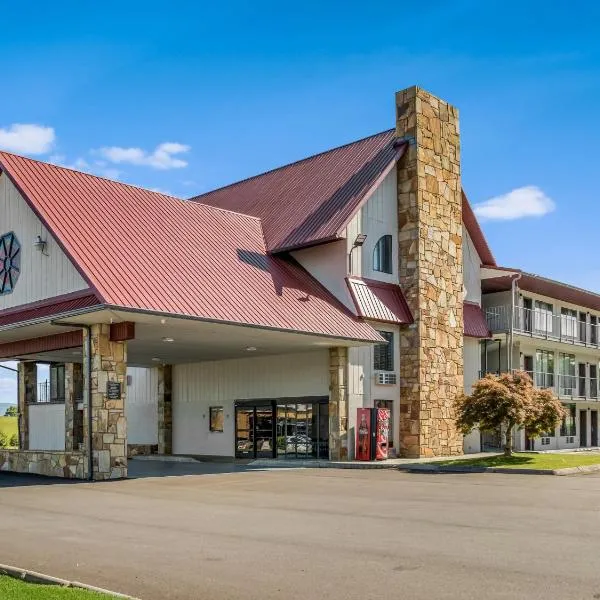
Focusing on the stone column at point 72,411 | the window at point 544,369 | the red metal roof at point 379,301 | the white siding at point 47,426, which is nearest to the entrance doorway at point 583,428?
the window at point 544,369

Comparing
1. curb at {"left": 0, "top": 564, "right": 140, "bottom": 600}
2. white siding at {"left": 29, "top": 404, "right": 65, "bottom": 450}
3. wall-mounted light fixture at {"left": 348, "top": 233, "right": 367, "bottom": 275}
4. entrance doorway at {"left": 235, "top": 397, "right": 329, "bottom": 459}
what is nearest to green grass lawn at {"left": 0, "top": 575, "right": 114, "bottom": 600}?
curb at {"left": 0, "top": 564, "right": 140, "bottom": 600}

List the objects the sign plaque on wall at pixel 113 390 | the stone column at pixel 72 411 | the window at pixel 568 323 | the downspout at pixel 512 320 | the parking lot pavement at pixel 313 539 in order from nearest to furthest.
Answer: the parking lot pavement at pixel 313 539
the sign plaque on wall at pixel 113 390
the stone column at pixel 72 411
the downspout at pixel 512 320
the window at pixel 568 323

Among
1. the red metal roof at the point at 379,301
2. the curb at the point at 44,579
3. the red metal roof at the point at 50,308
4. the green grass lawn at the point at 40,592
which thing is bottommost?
the curb at the point at 44,579

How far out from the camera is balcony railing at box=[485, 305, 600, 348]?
130 ft

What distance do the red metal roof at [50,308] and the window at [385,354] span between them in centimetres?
1254

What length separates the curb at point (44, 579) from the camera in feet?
27.3

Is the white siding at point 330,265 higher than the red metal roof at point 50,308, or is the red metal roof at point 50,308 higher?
the white siding at point 330,265

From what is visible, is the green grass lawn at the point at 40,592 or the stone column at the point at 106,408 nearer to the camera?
the green grass lawn at the point at 40,592

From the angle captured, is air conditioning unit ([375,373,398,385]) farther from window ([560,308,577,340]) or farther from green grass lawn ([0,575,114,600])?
green grass lawn ([0,575,114,600])

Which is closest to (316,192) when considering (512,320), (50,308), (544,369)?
(512,320)

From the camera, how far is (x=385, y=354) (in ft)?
104

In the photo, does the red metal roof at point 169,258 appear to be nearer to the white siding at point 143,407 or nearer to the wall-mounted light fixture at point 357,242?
the wall-mounted light fixture at point 357,242

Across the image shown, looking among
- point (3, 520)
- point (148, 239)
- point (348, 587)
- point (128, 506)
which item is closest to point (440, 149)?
point (148, 239)

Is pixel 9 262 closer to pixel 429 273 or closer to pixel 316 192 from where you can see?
pixel 316 192
